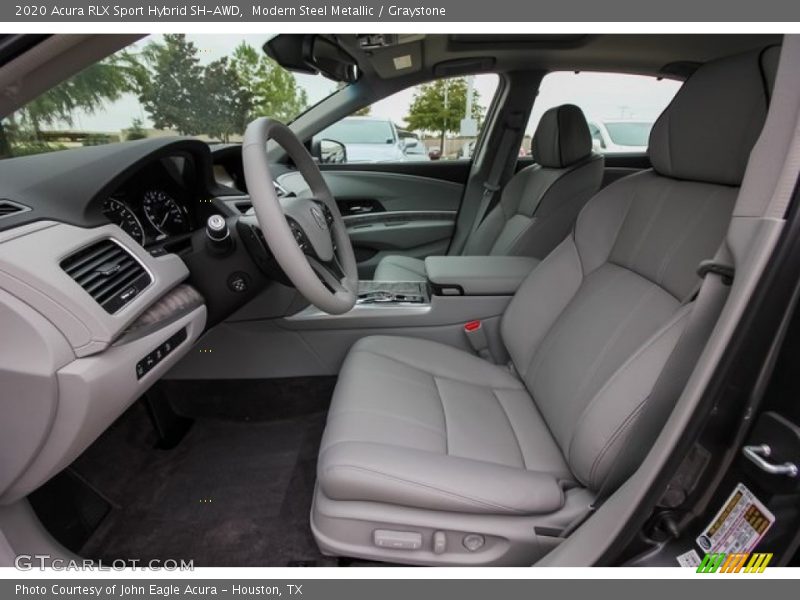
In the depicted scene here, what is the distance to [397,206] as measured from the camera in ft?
9.46

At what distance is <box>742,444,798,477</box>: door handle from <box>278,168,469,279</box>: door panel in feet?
7.07

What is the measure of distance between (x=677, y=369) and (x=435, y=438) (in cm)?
48

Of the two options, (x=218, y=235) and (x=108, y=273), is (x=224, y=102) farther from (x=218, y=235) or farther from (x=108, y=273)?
(x=108, y=273)

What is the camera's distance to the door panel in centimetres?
276

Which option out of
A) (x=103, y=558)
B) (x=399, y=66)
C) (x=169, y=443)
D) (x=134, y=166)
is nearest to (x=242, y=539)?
(x=103, y=558)

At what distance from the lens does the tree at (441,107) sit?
2439mm

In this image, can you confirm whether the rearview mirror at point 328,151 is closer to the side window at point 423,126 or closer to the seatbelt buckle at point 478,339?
the side window at point 423,126

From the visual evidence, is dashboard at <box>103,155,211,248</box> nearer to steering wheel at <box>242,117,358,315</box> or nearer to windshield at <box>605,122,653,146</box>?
steering wheel at <box>242,117,358,315</box>

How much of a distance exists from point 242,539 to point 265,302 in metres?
0.70

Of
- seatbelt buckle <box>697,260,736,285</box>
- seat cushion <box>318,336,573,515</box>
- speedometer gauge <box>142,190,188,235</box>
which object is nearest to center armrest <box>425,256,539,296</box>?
seat cushion <box>318,336,573,515</box>

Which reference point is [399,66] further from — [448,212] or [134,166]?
[134,166]

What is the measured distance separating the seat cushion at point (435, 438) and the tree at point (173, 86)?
0.88 meters

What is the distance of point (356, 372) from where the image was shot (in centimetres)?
119

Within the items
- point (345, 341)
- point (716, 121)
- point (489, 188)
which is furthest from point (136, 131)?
point (489, 188)
